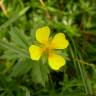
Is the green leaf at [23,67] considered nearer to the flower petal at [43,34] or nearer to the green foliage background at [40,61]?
the green foliage background at [40,61]

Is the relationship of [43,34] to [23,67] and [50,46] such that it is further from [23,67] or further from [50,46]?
[23,67]

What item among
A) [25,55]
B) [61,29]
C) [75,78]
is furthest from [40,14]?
[25,55]

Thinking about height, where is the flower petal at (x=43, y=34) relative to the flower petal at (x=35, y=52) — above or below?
above

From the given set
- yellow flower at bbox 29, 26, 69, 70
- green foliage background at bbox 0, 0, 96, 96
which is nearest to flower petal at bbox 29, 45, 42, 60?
yellow flower at bbox 29, 26, 69, 70

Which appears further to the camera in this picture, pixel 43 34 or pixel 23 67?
pixel 23 67

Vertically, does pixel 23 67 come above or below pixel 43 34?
below

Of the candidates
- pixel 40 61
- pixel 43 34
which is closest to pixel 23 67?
pixel 40 61

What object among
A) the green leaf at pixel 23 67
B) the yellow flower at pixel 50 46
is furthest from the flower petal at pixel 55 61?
the green leaf at pixel 23 67
